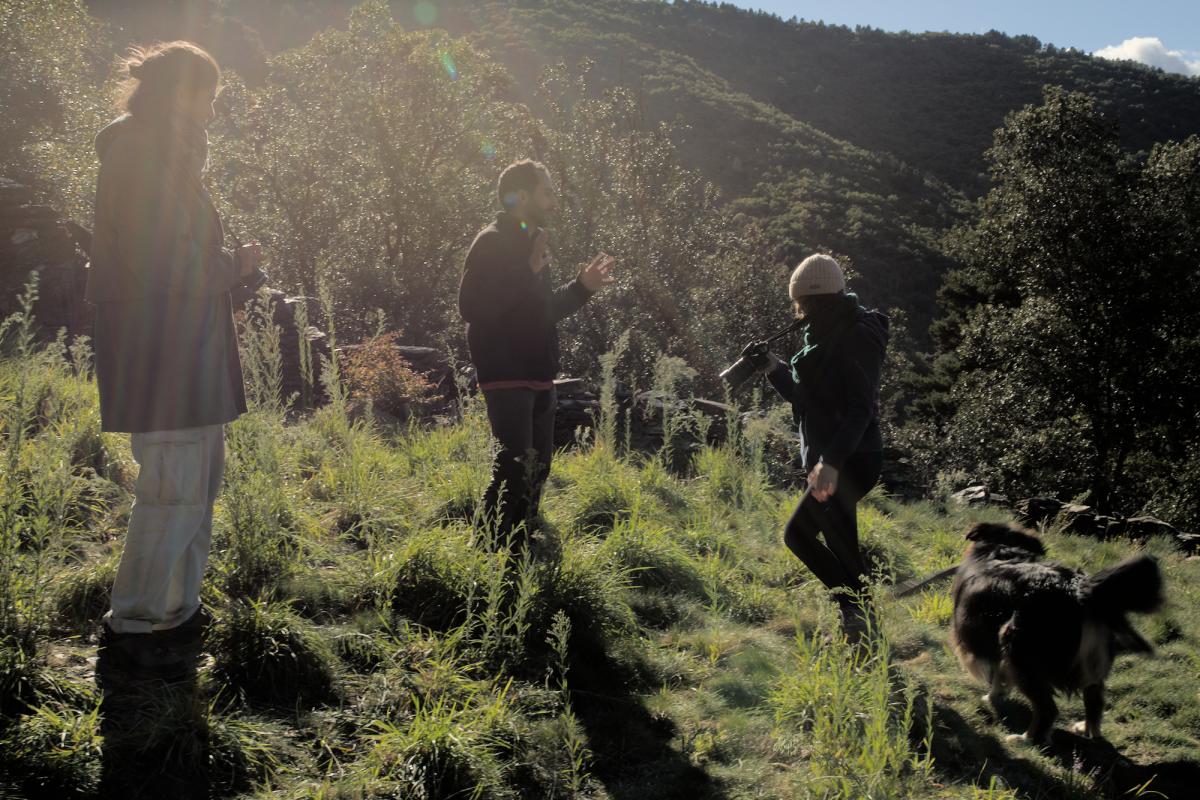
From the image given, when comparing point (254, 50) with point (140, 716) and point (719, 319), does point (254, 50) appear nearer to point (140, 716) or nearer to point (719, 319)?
point (719, 319)

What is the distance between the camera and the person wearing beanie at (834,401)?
364 centimetres

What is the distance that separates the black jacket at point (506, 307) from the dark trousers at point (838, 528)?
55.5 inches

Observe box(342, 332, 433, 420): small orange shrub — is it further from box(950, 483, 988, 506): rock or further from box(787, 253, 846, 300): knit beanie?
box(950, 483, 988, 506): rock

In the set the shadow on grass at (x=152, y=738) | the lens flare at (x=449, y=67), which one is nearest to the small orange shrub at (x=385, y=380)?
the shadow on grass at (x=152, y=738)

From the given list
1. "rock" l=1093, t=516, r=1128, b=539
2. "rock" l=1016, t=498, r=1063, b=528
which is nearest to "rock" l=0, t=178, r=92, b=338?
"rock" l=1016, t=498, r=1063, b=528

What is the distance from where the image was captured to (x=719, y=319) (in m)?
20.5

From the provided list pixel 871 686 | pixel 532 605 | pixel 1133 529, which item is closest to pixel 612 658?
pixel 532 605

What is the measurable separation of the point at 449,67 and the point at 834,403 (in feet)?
57.2

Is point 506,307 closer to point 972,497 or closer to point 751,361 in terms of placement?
point 751,361

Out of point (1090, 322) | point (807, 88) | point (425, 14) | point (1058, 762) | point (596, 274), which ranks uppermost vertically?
point (425, 14)

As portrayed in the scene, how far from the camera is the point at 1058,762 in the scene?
10.4ft

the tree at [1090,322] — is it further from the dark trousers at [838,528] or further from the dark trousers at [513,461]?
the dark trousers at [513,461]

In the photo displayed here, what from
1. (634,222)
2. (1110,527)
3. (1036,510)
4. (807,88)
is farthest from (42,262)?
(807,88)

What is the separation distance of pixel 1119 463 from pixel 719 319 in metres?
9.60
